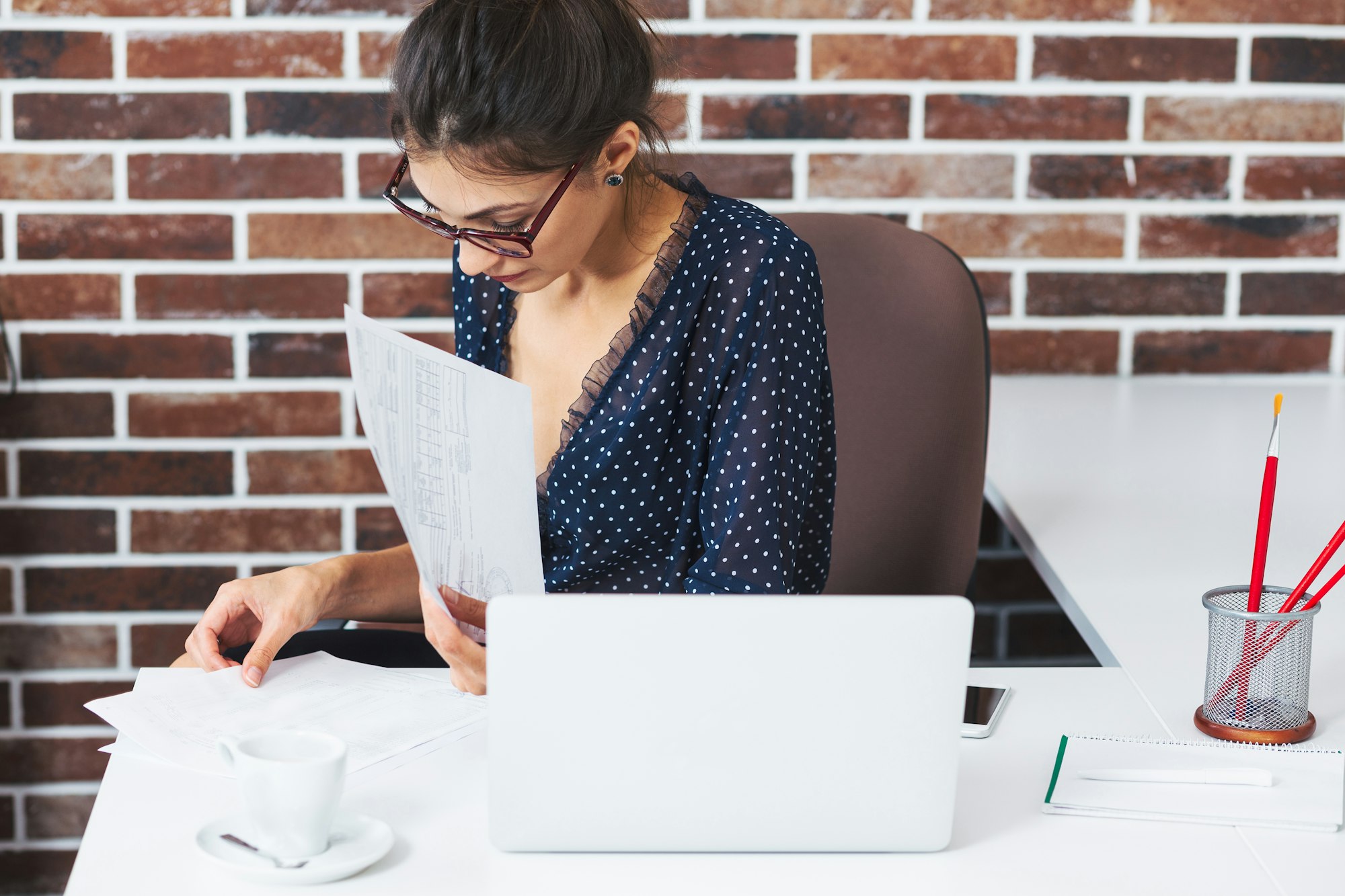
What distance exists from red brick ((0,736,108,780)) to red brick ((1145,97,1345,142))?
6.01 ft

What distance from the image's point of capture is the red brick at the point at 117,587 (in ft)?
6.29

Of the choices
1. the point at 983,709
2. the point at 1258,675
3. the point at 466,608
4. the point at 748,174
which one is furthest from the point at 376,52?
the point at 1258,675

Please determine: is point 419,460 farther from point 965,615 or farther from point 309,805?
point 965,615

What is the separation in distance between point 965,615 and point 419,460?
0.41 meters

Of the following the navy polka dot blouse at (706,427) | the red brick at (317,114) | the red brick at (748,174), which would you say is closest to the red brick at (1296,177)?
the red brick at (748,174)

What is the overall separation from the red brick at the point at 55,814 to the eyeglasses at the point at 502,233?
4.48 ft

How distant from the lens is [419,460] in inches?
36.4

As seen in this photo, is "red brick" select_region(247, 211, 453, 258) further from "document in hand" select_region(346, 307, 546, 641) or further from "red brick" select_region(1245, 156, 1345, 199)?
"red brick" select_region(1245, 156, 1345, 199)

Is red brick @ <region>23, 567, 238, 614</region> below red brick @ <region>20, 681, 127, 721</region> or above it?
above

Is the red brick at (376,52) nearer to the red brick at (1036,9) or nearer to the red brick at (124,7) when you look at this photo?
the red brick at (124,7)

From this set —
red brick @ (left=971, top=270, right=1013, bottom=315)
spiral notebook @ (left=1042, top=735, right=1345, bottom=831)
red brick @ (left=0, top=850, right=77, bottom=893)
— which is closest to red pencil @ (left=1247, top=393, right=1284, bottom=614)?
spiral notebook @ (left=1042, top=735, right=1345, bottom=831)

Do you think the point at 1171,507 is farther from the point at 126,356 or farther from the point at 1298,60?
the point at 126,356

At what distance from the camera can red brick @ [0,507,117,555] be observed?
1.89 m

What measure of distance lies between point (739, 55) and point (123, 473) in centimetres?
107
